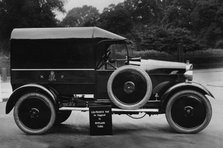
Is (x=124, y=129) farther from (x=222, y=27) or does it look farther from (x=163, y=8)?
(x=163, y=8)

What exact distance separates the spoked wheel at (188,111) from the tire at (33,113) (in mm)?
2471

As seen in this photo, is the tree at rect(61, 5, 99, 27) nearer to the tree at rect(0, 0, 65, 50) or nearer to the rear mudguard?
the tree at rect(0, 0, 65, 50)

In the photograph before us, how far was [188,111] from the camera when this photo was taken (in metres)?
7.37

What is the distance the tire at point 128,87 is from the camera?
733 cm

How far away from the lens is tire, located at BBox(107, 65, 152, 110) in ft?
24.1

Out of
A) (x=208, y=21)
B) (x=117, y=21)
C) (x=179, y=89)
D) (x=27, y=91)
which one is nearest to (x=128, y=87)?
(x=179, y=89)

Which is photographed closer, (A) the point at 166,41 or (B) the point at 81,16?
(A) the point at 166,41

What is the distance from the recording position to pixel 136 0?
55125mm

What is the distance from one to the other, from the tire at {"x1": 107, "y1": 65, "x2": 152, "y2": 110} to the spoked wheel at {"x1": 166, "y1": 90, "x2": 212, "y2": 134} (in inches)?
25.2

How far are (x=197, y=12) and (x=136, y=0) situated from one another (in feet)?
30.5

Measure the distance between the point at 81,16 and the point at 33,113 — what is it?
67162mm

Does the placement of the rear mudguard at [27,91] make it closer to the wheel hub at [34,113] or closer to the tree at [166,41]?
the wheel hub at [34,113]

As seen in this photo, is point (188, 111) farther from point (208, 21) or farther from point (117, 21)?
point (208, 21)

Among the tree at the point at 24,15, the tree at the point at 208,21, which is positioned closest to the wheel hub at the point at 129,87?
the tree at the point at 24,15
